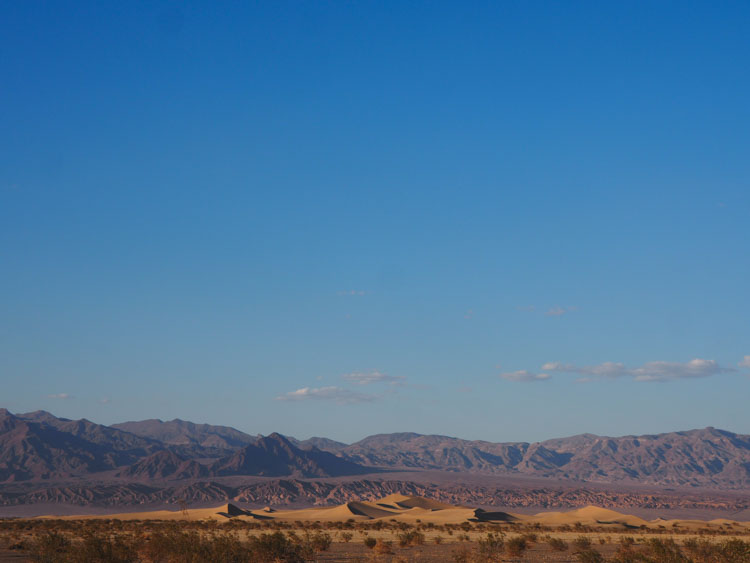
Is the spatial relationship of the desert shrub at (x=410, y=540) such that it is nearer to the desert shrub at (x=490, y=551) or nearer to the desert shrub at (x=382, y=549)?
the desert shrub at (x=382, y=549)

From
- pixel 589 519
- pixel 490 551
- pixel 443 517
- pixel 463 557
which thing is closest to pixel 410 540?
pixel 490 551

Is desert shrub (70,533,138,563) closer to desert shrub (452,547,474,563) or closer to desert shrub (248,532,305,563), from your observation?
desert shrub (248,532,305,563)

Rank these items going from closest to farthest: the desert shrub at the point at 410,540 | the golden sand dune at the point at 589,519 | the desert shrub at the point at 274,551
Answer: the desert shrub at the point at 274,551
the desert shrub at the point at 410,540
the golden sand dune at the point at 589,519

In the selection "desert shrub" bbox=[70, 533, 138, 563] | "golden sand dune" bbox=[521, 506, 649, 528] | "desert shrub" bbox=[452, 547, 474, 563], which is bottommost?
"golden sand dune" bbox=[521, 506, 649, 528]

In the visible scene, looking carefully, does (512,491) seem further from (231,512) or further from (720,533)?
(720,533)

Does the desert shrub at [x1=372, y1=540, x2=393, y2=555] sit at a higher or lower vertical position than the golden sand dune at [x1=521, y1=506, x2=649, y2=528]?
higher

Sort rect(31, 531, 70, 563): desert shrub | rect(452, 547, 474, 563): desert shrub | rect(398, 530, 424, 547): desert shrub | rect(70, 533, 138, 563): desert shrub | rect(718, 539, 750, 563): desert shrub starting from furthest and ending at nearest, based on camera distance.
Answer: rect(398, 530, 424, 547): desert shrub < rect(452, 547, 474, 563): desert shrub < rect(31, 531, 70, 563): desert shrub < rect(70, 533, 138, 563): desert shrub < rect(718, 539, 750, 563): desert shrub

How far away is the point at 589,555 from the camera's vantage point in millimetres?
34875

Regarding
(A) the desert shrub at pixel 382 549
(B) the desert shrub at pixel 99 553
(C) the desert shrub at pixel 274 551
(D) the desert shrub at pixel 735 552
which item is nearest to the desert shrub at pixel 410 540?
(A) the desert shrub at pixel 382 549

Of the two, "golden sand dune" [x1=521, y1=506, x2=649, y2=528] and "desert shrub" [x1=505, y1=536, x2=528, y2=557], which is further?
"golden sand dune" [x1=521, y1=506, x2=649, y2=528]

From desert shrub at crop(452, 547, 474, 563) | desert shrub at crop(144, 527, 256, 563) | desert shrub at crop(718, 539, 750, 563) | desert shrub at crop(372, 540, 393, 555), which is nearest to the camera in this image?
desert shrub at crop(144, 527, 256, 563)

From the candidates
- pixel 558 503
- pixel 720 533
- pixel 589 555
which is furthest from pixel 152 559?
pixel 558 503

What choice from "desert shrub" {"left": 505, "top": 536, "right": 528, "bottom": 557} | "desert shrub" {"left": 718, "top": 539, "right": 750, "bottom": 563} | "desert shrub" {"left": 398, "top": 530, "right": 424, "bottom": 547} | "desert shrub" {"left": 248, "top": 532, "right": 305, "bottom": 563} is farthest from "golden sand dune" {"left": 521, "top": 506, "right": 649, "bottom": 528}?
"desert shrub" {"left": 248, "top": 532, "right": 305, "bottom": 563}

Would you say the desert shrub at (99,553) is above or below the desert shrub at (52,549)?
above
